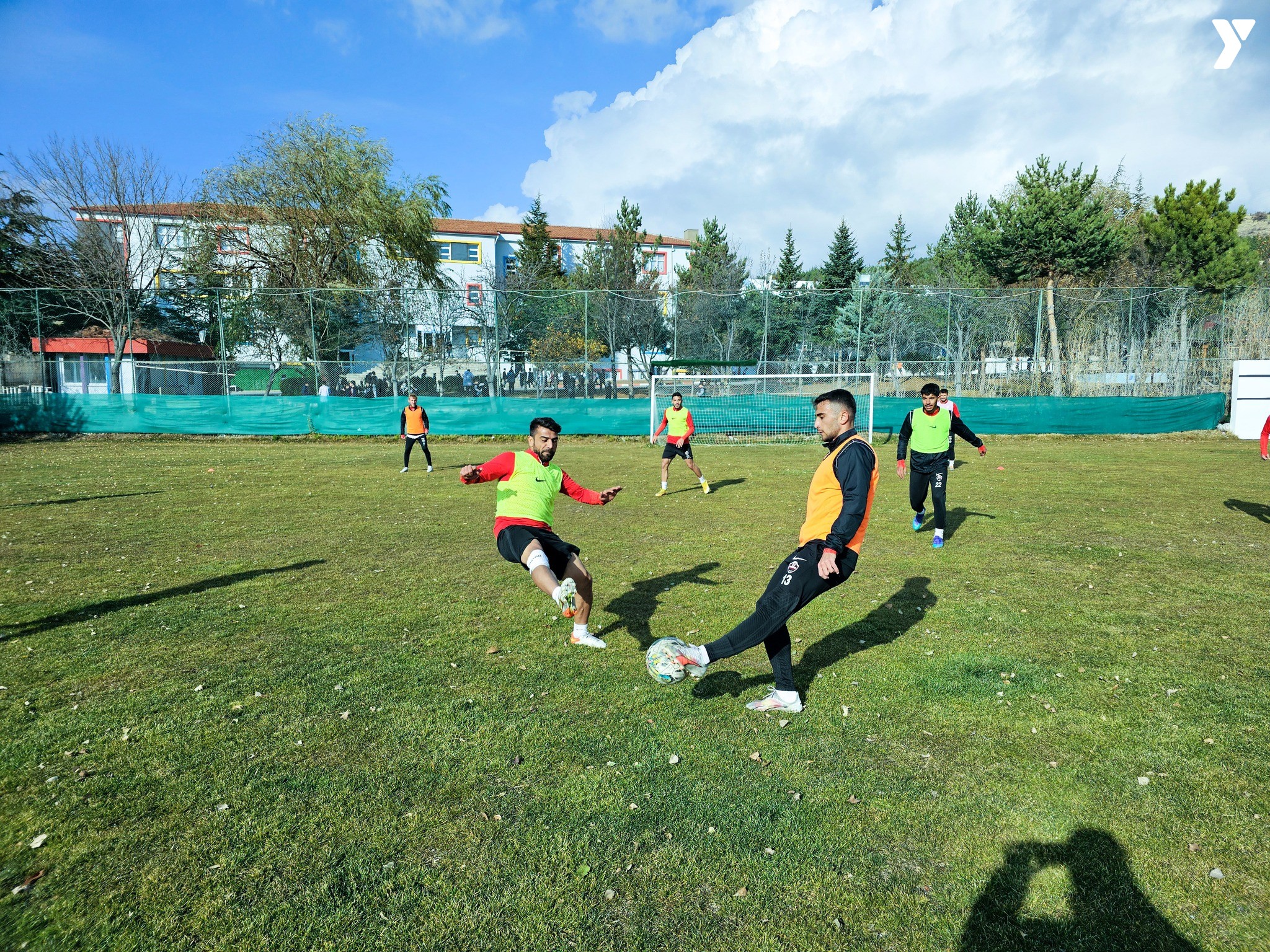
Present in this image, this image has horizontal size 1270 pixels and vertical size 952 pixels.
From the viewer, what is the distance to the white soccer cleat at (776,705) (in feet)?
17.5

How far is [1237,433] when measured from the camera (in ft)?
86.5

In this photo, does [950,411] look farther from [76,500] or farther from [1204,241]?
[1204,241]

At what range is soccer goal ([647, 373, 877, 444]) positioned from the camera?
91.3 ft

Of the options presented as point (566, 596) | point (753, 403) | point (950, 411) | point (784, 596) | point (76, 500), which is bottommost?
point (76, 500)

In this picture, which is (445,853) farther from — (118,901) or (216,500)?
(216,500)

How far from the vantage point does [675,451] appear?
51.8 feet

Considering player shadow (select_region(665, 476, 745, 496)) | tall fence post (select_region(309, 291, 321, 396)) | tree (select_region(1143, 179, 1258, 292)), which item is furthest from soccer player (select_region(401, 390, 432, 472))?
tree (select_region(1143, 179, 1258, 292))

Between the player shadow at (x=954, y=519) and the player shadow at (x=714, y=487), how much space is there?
15.6ft

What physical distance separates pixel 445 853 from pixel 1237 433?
106 feet

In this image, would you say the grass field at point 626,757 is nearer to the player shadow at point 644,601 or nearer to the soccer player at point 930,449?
the player shadow at point 644,601

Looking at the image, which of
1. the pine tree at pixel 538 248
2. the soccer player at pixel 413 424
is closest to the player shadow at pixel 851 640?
the soccer player at pixel 413 424

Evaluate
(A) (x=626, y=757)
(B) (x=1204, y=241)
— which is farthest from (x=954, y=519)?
(B) (x=1204, y=241)

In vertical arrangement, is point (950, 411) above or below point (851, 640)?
above

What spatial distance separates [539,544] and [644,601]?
6.52 ft
